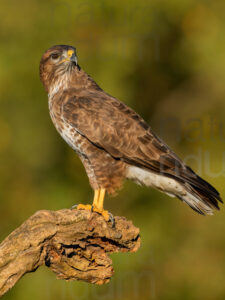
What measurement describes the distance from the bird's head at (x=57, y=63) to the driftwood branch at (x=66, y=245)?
1.78 metres

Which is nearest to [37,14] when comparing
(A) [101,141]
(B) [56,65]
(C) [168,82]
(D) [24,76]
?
(D) [24,76]

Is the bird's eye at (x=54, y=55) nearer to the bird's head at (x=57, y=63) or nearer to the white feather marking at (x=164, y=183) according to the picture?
the bird's head at (x=57, y=63)

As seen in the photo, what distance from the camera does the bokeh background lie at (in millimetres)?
12328

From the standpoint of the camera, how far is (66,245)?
21.1ft

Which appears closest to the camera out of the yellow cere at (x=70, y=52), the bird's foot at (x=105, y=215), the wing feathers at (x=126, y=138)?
the bird's foot at (x=105, y=215)

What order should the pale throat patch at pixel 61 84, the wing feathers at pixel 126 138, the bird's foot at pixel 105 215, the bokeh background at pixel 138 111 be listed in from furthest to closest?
1. the bokeh background at pixel 138 111
2. the pale throat patch at pixel 61 84
3. the wing feathers at pixel 126 138
4. the bird's foot at pixel 105 215

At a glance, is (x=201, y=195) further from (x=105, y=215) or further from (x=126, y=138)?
(x=105, y=215)

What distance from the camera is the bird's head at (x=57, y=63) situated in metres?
7.37

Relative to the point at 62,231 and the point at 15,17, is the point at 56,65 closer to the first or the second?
the point at 62,231

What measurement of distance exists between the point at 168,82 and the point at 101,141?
6.76m

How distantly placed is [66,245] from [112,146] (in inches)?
49.9

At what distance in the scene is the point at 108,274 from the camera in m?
6.58

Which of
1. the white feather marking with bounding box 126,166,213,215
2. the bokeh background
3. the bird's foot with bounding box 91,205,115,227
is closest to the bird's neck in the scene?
the white feather marking with bounding box 126,166,213,215

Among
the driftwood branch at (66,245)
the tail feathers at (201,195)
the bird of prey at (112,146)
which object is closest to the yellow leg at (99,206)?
the bird of prey at (112,146)
